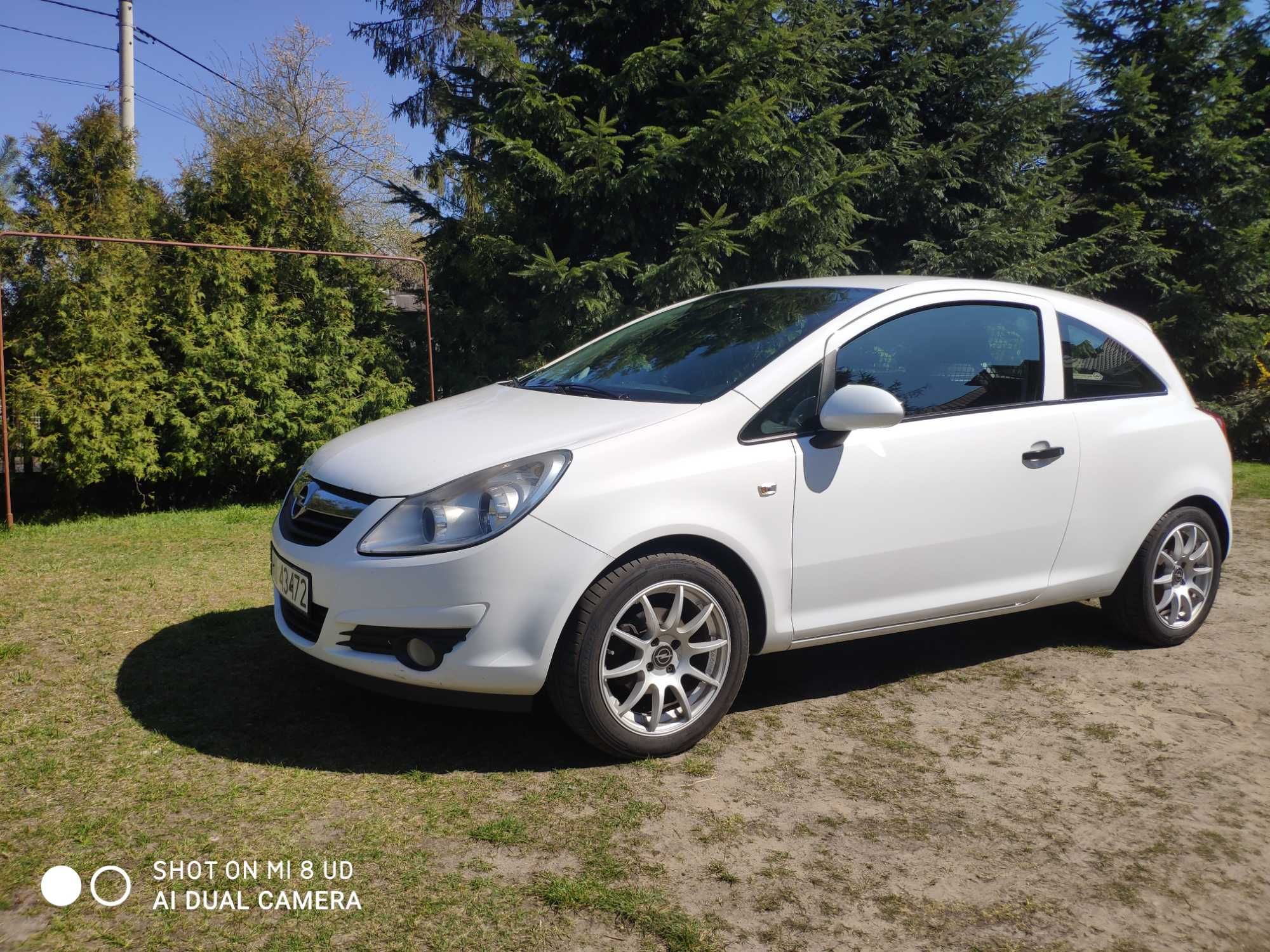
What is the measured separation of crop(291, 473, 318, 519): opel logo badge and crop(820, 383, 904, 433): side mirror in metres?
1.87

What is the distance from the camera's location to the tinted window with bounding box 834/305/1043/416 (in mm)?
4152

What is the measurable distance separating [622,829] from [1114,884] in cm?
137

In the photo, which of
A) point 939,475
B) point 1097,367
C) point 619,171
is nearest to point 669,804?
point 939,475

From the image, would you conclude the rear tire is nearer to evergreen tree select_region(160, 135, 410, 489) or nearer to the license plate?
the license plate

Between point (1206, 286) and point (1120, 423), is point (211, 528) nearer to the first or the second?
point (1120, 423)

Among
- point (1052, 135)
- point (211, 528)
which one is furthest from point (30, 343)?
point (1052, 135)

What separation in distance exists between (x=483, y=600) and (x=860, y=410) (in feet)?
4.82

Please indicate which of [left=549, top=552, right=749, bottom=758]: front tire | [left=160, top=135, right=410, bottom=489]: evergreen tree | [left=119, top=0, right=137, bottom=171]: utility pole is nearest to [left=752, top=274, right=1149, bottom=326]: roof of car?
[left=549, top=552, right=749, bottom=758]: front tire

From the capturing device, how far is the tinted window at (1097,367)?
467cm

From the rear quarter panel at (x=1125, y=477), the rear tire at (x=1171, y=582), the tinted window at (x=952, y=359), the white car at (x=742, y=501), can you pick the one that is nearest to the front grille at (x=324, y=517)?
the white car at (x=742, y=501)

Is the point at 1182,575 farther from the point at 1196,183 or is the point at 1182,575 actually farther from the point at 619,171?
the point at 1196,183

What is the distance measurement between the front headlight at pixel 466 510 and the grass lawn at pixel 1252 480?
8.88 m

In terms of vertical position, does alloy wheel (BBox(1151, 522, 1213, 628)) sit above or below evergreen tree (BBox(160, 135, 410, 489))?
below

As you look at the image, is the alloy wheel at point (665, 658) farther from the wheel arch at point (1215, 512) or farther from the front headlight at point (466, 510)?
the wheel arch at point (1215, 512)
